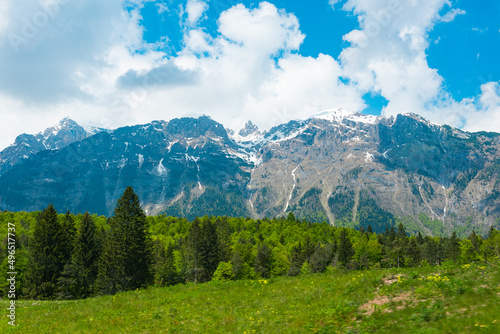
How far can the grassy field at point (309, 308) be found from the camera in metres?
13.9

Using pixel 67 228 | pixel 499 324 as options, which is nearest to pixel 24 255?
pixel 67 228

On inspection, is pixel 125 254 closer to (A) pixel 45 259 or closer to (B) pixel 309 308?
(A) pixel 45 259

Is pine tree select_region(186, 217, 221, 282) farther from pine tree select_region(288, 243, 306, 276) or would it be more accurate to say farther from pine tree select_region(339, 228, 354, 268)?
pine tree select_region(339, 228, 354, 268)

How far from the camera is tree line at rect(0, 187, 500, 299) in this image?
159 ft

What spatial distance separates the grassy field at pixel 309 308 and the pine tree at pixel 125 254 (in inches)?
766

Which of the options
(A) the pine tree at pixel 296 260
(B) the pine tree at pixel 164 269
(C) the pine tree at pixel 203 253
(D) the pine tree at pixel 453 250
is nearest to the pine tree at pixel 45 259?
(B) the pine tree at pixel 164 269

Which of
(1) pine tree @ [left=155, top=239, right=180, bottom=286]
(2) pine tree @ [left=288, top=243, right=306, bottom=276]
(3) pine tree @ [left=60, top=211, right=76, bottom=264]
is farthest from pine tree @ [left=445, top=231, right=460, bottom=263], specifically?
(3) pine tree @ [left=60, top=211, right=76, bottom=264]

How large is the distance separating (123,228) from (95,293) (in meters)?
12.1

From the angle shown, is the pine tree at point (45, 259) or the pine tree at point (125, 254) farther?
the pine tree at point (45, 259)

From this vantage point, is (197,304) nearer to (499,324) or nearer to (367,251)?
(499,324)

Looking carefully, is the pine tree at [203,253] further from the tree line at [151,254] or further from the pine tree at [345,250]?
the pine tree at [345,250]

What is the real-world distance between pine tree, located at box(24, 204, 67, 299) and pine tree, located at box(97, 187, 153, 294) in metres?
8.13

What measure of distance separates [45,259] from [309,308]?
157 ft

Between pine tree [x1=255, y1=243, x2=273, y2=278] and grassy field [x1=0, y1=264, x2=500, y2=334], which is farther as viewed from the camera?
pine tree [x1=255, y1=243, x2=273, y2=278]
